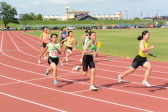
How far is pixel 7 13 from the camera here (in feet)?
367

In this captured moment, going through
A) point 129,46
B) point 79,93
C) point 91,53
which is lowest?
point 129,46

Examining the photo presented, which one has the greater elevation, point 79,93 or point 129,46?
point 79,93

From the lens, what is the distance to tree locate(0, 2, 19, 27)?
108 metres

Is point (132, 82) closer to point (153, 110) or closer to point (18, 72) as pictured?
point (153, 110)

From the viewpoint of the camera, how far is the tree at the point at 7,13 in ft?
356

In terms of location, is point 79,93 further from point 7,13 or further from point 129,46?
point 7,13

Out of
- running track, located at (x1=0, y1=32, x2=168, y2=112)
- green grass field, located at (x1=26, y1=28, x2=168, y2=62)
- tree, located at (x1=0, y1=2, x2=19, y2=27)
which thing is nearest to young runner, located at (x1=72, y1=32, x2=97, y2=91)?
running track, located at (x1=0, y1=32, x2=168, y2=112)

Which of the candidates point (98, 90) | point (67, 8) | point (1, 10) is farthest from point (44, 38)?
point (67, 8)

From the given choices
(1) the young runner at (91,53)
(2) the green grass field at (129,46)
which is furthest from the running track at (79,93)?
(2) the green grass field at (129,46)

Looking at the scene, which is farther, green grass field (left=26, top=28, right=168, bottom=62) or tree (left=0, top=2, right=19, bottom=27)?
tree (left=0, top=2, right=19, bottom=27)

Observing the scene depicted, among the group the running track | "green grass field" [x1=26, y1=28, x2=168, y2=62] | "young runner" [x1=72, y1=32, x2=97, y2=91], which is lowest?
"green grass field" [x1=26, y1=28, x2=168, y2=62]

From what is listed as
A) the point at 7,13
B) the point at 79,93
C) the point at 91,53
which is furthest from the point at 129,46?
the point at 7,13

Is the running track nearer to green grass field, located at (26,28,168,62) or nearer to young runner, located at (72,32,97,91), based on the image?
young runner, located at (72,32,97,91)

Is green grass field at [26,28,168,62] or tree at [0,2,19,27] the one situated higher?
tree at [0,2,19,27]
